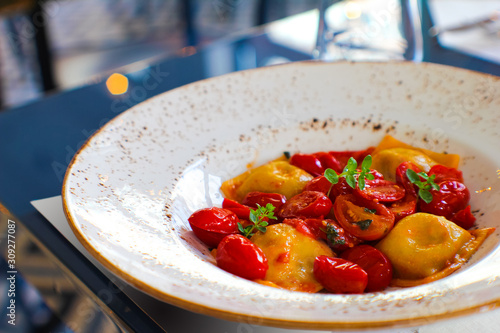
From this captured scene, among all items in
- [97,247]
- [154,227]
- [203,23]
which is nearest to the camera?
[97,247]

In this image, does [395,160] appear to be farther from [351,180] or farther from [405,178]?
[351,180]

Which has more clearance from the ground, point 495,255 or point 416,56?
point 416,56

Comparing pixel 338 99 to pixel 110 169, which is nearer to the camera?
pixel 110 169

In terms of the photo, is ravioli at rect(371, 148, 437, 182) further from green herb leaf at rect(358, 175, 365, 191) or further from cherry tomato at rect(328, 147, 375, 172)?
green herb leaf at rect(358, 175, 365, 191)

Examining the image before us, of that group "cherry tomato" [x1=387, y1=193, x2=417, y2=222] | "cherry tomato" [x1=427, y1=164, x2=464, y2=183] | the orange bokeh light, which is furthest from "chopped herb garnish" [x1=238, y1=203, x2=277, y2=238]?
the orange bokeh light

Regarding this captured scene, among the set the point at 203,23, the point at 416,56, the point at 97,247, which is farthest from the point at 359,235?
the point at 203,23

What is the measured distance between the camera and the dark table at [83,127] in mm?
910

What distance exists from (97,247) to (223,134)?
535mm

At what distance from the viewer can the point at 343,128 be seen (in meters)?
1.21

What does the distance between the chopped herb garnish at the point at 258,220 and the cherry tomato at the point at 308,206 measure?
4 centimetres

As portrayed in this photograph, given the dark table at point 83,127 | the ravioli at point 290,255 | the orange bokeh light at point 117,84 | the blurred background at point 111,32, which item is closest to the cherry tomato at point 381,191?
the ravioli at point 290,255

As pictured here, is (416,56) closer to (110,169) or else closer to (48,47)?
(110,169)

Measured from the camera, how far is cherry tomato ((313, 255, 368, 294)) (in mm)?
757

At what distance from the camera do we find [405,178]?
3.22ft
